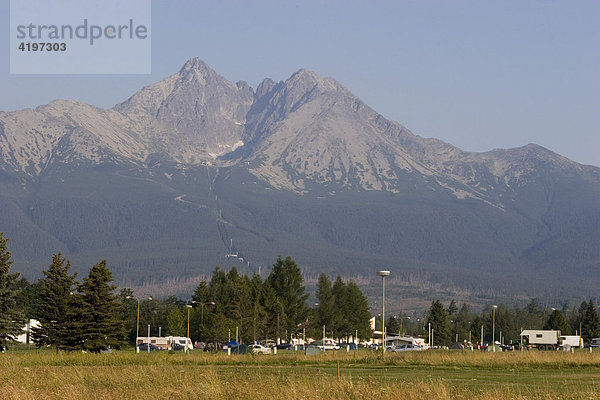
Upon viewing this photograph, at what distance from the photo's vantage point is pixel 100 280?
90375 mm

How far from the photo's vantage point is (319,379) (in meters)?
45.7

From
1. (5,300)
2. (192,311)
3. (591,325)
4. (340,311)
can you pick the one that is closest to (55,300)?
(5,300)

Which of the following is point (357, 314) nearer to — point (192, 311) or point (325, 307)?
point (325, 307)

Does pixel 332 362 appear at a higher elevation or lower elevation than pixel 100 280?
lower

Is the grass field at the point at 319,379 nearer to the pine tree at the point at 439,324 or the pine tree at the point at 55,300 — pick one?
the pine tree at the point at 55,300

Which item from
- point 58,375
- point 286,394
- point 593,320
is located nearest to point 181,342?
point 593,320

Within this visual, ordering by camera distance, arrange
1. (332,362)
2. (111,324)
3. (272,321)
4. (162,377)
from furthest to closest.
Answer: (272,321), (111,324), (332,362), (162,377)

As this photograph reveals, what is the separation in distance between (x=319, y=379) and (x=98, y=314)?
155ft

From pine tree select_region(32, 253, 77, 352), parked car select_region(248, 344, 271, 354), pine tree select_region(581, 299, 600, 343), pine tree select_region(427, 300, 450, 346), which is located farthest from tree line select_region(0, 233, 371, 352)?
pine tree select_region(581, 299, 600, 343)

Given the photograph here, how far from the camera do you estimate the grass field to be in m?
36.5

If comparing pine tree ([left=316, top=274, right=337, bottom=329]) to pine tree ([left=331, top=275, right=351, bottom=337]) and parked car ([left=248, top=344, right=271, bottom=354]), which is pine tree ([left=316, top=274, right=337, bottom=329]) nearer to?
pine tree ([left=331, top=275, right=351, bottom=337])

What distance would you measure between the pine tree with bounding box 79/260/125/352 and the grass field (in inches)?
671

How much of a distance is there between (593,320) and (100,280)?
12564 centimetres

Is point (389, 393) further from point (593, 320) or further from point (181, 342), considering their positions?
point (593, 320)
